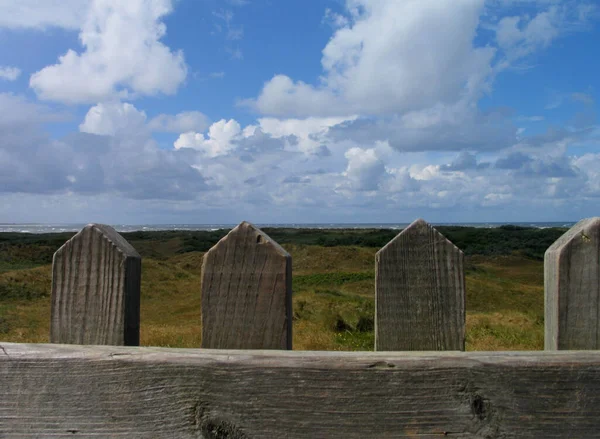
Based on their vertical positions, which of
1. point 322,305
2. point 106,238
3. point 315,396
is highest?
point 106,238

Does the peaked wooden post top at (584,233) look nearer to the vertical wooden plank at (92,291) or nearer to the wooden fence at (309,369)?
the wooden fence at (309,369)

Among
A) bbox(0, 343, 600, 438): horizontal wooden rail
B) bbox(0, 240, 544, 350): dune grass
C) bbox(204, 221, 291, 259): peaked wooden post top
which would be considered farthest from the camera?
bbox(0, 240, 544, 350): dune grass

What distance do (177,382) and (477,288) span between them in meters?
14.4

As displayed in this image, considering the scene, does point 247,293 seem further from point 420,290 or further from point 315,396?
point 420,290

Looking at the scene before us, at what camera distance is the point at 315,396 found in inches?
49.0

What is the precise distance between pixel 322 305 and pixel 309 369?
956 centimetres

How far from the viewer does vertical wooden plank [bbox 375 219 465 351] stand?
145 cm

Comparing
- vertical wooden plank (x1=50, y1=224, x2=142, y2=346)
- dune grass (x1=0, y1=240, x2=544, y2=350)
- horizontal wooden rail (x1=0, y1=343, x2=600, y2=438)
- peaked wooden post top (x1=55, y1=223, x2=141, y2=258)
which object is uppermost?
peaked wooden post top (x1=55, y1=223, x2=141, y2=258)

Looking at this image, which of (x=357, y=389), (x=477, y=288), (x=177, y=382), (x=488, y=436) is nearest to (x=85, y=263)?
(x=177, y=382)

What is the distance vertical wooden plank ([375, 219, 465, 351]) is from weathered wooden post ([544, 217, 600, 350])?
0.28 meters

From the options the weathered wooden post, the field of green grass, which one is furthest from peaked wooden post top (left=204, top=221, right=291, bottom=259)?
the field of green grass

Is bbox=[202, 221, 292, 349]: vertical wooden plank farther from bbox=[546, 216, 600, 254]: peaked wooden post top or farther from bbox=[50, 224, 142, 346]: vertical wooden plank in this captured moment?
bbox=[546, 216, 600, 254]: peaked wooden post top

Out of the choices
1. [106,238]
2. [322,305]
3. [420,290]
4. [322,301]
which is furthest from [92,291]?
[322,301]

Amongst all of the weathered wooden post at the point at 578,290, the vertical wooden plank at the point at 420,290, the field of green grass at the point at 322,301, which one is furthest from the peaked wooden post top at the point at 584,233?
the field of green grass at the point at 322,301
